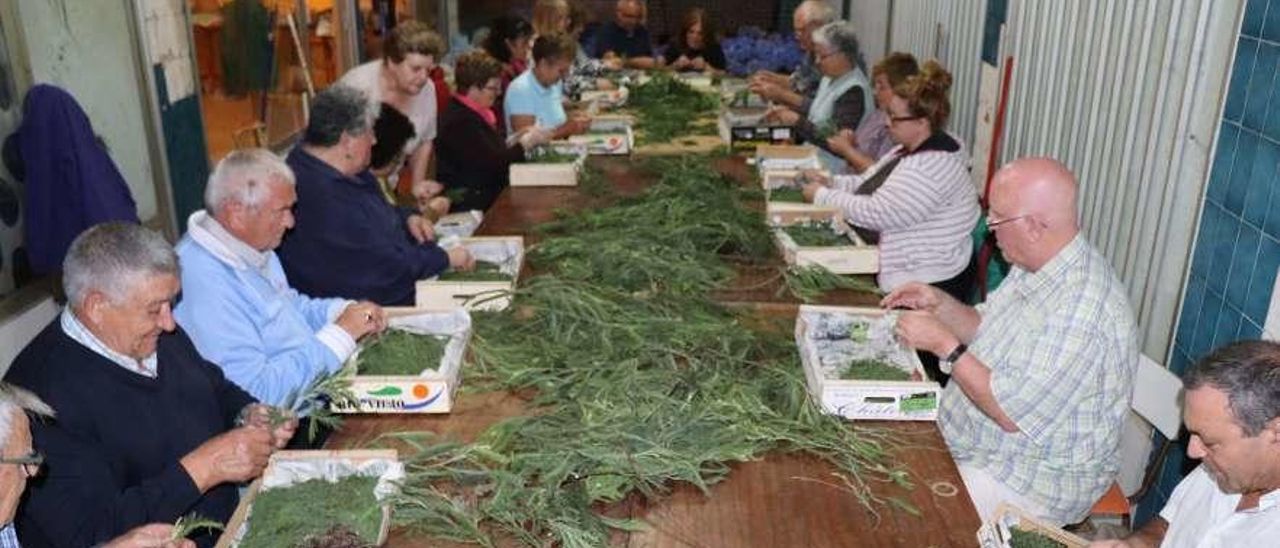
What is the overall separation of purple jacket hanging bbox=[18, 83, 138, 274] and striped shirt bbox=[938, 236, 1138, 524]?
367 centimetres

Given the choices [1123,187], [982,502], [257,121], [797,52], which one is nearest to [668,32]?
[797,52]

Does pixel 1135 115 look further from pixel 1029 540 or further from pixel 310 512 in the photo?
pixel 310 512

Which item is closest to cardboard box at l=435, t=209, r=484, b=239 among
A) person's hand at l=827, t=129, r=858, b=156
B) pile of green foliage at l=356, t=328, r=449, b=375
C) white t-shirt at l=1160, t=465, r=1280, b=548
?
pile of green foliage at l=356, t=328, r=449, b=375

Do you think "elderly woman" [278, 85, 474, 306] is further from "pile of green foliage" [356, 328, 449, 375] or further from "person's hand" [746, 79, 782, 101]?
"person's hand" [746, 79, 782, 101]

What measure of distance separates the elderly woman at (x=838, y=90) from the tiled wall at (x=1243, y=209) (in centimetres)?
278

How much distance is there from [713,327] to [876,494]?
96 cm

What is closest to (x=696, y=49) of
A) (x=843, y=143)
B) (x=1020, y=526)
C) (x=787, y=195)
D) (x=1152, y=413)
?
(x=843, y=143)

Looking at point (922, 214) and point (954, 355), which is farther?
point (922, 214)

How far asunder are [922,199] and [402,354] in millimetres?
2307

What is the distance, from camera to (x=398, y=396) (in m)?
2.67

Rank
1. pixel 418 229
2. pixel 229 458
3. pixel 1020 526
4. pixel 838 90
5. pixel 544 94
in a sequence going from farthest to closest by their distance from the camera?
pixel 544 94 < pixel 838 90 < pixel 418 229 < pixel 229 458 < pixel 1020 526

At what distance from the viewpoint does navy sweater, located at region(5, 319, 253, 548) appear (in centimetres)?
212

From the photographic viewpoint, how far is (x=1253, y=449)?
1.88 metres

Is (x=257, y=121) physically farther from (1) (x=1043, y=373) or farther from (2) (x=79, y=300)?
(1) (x=1043, y=373)
